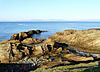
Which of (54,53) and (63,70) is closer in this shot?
(63,70)

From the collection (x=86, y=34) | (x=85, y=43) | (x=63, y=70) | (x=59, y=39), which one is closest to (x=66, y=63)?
(x=63, y=70)

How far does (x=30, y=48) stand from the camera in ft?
201

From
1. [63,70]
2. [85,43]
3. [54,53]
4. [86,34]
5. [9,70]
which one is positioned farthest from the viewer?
[86,34]

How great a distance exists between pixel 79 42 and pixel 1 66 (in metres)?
34.1

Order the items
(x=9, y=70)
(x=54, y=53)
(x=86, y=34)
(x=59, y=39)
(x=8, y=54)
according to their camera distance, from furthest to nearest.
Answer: (x=59, y=39) < (x=86, y=34) < (x=54, y=53) < (x=8, y=54) < (x=9, y=70)

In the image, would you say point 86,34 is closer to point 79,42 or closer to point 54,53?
point 79,42

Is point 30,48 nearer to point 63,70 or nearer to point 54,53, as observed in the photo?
point 54,53

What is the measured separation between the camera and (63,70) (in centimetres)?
4144

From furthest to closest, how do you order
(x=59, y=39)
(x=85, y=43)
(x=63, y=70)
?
(x=59, y=39)
(x=85, y=43)
(x=63, y=70)

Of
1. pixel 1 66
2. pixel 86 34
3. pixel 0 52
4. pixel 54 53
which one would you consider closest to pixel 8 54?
pixel 0 52

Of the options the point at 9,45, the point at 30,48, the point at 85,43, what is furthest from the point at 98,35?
the point at 9,45

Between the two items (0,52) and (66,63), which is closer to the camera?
(66,63)

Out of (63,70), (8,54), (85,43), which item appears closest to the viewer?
(63,70)

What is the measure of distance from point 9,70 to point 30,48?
13210 millimetres
